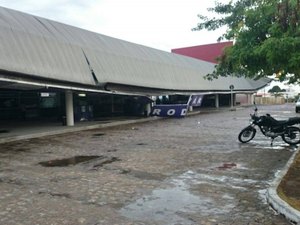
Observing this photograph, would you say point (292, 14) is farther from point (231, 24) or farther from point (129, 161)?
point (129, 161)

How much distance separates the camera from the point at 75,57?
73.8ft

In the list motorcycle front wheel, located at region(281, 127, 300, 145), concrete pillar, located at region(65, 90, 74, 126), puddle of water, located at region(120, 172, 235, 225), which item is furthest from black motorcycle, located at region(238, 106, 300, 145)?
concrete pillar, located at region(65, 90, 74, 126)

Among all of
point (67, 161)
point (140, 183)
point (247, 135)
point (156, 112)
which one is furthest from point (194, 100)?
point (140, 183)

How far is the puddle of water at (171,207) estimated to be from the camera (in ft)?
19.9

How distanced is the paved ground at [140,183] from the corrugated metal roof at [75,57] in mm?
5390

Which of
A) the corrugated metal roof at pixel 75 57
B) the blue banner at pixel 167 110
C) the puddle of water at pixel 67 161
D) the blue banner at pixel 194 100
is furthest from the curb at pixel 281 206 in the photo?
the blue banner at pixel 194 100

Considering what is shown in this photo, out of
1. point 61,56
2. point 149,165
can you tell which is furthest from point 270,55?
point 61,56

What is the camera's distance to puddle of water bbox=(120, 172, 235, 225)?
607cm

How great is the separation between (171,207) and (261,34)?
232 inches

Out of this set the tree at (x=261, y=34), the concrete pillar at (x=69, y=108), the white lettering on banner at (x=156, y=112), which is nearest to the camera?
the tree at (x=261, y=34)

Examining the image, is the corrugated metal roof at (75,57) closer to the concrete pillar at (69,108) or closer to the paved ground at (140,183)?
the concrete pillar at (69,108)

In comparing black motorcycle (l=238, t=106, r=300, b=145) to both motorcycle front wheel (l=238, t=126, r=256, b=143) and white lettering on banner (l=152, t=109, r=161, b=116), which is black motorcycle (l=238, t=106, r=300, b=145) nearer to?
motorcycle front wheel (l=238, t=126, r=256, b=143)

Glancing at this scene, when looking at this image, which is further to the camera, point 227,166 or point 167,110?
point 167,110

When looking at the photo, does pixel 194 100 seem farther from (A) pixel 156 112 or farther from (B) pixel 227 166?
(B) pixel 227 166
